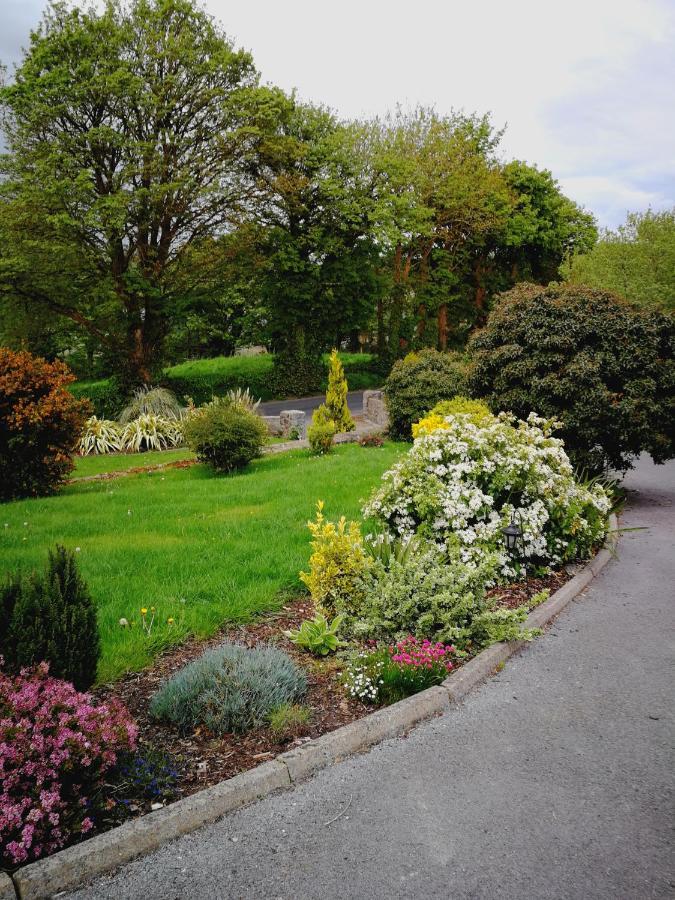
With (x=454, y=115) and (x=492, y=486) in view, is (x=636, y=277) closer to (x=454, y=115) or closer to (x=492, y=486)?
(x=454, y=115)

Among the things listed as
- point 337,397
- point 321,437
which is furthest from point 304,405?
point 321,437

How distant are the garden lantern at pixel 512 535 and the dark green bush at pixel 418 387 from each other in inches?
321

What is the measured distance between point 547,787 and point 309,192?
85.4 feet

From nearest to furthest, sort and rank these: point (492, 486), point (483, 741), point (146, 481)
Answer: point (483, 741), point (492, 486), point (146, 481)

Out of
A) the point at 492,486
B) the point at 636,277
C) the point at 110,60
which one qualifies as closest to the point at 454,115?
the point at 636,277

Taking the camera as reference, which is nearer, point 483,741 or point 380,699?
point 483,741

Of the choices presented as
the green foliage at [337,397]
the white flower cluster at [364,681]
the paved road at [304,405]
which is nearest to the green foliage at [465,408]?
the green foliage at [337,397]

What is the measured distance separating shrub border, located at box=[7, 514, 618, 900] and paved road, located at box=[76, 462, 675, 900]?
0.22 feet

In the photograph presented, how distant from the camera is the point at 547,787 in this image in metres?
3.08

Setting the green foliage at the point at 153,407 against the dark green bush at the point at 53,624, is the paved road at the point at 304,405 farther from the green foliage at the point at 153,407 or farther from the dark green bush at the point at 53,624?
the dark green bush at the point at 53,624

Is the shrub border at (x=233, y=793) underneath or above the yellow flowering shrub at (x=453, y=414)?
underneath

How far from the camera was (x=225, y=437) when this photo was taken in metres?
11.2

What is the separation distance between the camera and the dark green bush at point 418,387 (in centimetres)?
1434

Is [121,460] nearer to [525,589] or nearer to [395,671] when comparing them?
[525,589]
